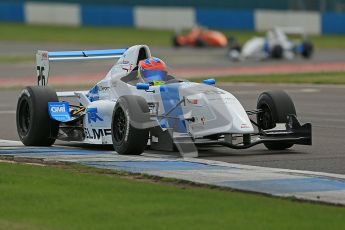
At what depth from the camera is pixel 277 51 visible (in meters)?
43.4

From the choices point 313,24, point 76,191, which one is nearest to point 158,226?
point 76,191

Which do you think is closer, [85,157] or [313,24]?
[85,157]

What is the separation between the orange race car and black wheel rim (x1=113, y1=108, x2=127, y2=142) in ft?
119

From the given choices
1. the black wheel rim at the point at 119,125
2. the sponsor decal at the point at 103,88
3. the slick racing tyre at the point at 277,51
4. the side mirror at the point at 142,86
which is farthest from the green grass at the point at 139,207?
the slick racing tyre at the point at 277,51

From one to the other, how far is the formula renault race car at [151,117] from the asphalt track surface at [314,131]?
0.67 feet

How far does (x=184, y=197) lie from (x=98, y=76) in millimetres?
25023

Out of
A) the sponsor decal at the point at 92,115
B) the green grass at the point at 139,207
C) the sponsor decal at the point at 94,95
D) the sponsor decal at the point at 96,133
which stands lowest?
the sponsor decal at the point at 96,133

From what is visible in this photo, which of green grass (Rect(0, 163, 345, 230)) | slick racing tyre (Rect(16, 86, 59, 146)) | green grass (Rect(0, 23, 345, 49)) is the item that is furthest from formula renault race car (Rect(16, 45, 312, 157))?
green grass (Rect(0, 23, 345, 49))

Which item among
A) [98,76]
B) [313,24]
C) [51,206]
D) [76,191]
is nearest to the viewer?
[51,206]

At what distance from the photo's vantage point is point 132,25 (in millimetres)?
62062

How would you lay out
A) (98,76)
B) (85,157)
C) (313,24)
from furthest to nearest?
(313,24)
(98,76)
(85,157)

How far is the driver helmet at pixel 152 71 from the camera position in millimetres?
15578

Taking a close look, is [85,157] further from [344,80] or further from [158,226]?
[344,80]

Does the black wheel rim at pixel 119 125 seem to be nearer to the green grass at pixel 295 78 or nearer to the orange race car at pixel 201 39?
the green grass at pixel 295 78
